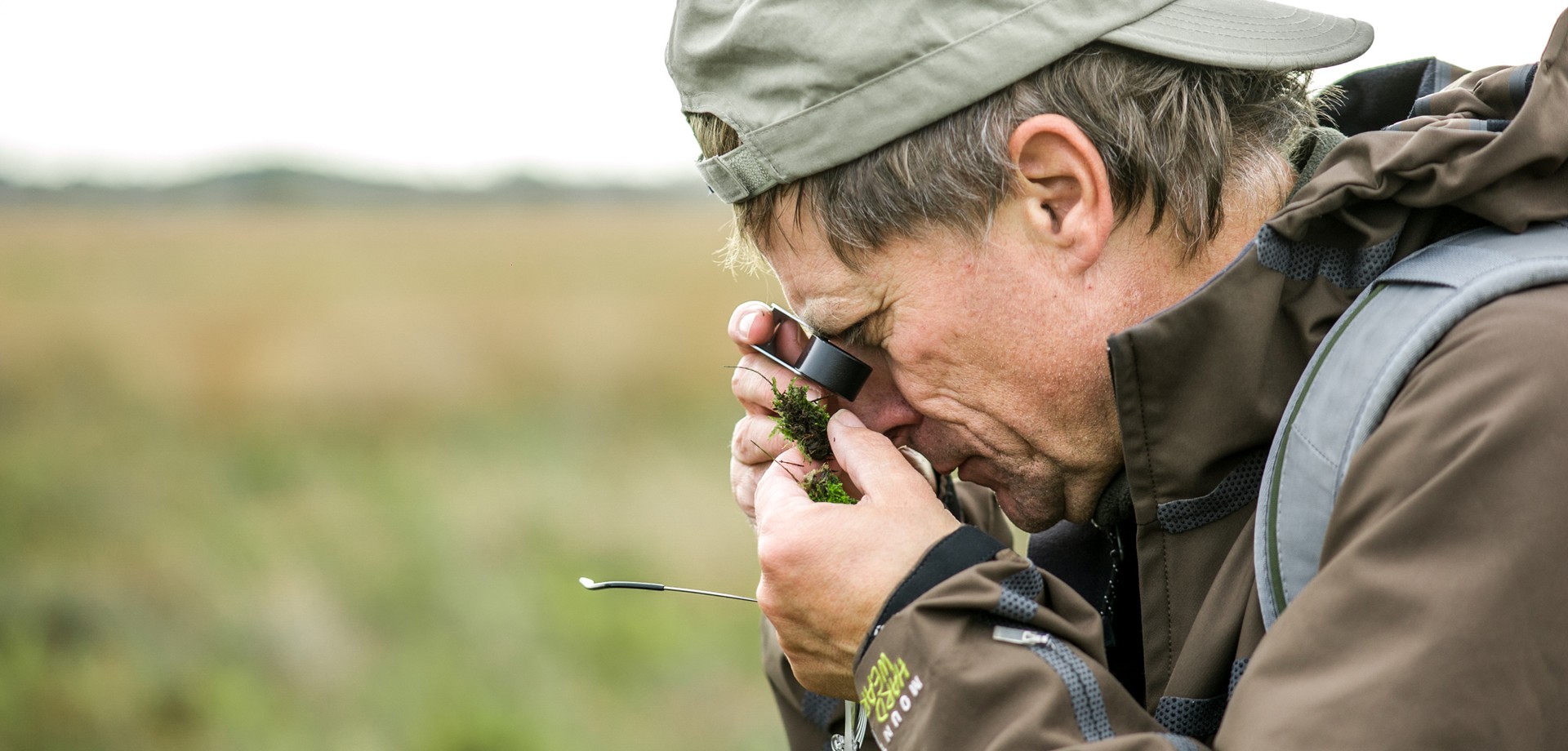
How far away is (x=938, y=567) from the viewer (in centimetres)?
196

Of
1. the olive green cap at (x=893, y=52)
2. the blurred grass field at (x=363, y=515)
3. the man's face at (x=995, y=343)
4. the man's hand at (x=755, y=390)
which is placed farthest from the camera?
the blurred grass field at (x=363, y=515)

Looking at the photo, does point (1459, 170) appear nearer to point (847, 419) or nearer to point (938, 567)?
point (938, 567)

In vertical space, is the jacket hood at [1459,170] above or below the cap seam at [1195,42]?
below

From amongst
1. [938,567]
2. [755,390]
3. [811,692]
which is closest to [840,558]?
[938,567]

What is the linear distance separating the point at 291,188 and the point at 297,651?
133 feet

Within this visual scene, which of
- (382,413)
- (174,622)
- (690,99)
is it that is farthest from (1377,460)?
(382,413)

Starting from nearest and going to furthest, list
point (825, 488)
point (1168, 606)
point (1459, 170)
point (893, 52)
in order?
point (1459, 170), point (1168, 606), point (893, 52), point (825, 488)

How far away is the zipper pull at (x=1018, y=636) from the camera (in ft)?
5.93

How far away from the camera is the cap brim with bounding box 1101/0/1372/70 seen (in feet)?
7.36

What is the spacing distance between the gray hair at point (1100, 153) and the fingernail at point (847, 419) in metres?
0.36

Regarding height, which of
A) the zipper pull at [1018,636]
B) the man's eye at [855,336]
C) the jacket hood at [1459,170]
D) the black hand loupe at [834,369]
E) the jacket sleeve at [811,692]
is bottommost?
the jacket sleeve at [811,692]

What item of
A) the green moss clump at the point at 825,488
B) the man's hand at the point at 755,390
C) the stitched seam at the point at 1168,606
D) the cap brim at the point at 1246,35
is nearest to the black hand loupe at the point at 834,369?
the green moss clump at the point at 825,488

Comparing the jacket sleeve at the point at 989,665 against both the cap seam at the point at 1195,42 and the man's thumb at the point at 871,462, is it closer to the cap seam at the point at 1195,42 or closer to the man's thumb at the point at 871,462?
the man's thumb at the point at 871,462

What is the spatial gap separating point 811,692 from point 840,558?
0.77 meters
